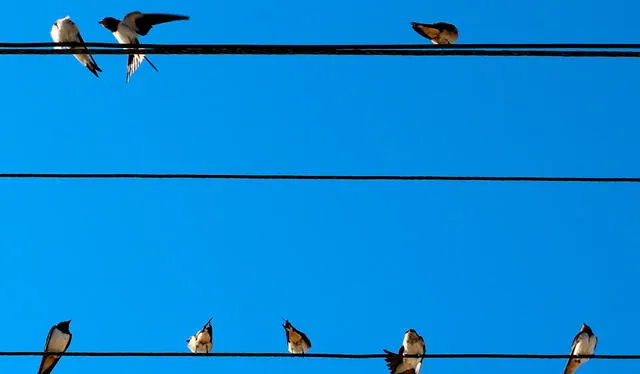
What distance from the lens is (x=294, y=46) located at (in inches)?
204

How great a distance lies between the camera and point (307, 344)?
13062mm

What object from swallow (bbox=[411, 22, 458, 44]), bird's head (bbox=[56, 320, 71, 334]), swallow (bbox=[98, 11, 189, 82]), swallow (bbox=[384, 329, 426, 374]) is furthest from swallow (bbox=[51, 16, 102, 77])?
swallow (bbox=[384, 329, 426, 374])

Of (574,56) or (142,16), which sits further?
(142,16)

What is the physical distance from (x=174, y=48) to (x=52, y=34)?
24.6ft

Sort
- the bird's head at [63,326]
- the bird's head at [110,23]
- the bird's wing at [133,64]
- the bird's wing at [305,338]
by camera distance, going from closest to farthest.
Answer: the bird's wing at [133,64]
the bird's head at [110,23]
the bird's wing at [305,338]
the bird's head at [63,326]

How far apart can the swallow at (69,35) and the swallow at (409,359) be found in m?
4.60

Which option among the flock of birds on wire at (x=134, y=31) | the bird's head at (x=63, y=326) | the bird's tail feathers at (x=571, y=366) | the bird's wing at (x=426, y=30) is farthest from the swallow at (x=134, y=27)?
the bird's tail feathers at (x=571, y=366)

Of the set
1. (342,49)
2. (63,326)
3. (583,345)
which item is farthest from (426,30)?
(342,49)

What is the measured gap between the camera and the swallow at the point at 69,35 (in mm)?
12039

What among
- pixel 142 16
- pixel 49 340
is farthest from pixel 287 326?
pixel 142 16

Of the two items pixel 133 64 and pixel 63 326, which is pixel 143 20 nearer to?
pixel 133 64

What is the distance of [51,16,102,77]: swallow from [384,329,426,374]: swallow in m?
4.60

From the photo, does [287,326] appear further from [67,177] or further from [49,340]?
[67,177]

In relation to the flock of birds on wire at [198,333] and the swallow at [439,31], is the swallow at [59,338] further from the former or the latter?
the swallow at [439,31]
